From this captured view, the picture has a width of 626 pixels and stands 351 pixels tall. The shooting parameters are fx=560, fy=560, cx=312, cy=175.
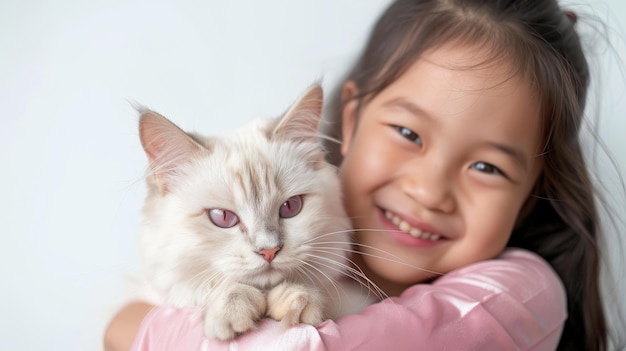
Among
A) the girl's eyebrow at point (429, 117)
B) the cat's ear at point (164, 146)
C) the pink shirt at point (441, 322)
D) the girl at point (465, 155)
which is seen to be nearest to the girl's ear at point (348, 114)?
the girl at point (465, 155)

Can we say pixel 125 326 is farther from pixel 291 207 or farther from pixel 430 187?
pixel 430 187

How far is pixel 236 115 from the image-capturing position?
1.50 metres

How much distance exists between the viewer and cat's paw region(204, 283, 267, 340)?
0.88 metres

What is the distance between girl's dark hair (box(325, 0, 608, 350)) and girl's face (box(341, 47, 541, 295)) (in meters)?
0.05

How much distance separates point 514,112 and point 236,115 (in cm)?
70

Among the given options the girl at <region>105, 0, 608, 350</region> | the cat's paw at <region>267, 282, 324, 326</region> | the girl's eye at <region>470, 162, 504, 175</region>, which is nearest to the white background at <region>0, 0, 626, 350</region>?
the girl at <region>105, 0, 608, 350</region>

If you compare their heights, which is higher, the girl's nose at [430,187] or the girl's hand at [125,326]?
the girl's nose at [430,187]

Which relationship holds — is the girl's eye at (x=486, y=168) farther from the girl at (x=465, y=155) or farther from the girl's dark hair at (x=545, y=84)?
the girl's dark hair at (x=545, y=84)

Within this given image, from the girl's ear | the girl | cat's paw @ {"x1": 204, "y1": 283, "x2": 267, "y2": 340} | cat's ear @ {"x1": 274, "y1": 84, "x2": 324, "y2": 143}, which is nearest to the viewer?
cat's paw @ {"x1": 204, "y1": 283, "x2": 267, "y2": 340}

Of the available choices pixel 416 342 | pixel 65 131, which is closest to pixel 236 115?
pixel 65 131

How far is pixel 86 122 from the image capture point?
1.31 m

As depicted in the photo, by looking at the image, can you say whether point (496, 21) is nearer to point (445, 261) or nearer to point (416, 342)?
point (445, 261)

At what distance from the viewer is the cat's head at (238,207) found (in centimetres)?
97

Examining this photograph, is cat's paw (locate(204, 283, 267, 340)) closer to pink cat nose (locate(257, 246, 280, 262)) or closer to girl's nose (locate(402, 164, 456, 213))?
pink cat nose (locate(257, 246, 280, 262))
